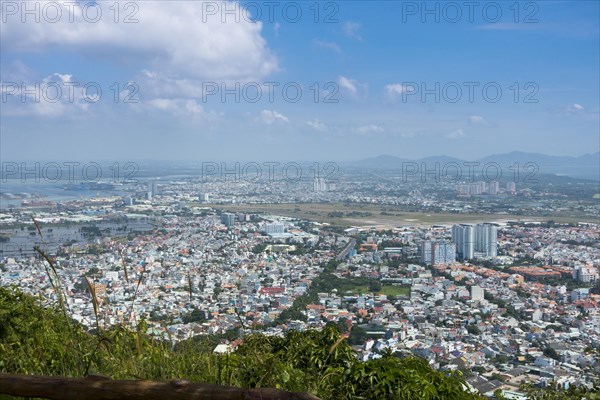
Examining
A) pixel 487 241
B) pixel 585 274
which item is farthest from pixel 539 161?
pixel 585 274

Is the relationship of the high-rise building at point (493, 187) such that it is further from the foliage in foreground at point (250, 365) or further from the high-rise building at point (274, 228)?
the foliage in foreground at point (250, 365)

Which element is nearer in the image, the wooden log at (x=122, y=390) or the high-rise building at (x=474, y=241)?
the wooden log at (x=122, y=390)

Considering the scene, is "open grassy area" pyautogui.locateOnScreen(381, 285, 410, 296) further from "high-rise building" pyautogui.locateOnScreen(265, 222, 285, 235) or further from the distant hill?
the distant hill

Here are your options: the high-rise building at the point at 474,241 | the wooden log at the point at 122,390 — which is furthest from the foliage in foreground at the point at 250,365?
the high-rise building at the point at 474,241

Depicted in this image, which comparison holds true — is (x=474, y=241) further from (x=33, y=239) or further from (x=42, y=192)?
(x=33, y=239)

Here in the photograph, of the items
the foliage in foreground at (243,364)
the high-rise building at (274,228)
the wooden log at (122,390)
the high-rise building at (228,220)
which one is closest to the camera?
the wooden log at (122,390)

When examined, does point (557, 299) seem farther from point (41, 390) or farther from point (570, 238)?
point (41, 390)

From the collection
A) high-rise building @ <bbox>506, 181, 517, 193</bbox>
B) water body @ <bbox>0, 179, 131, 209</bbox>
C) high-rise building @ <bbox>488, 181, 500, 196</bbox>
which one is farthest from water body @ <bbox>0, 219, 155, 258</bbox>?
high-rise building @ <bbox>506, 181, 517, 193</bbox>

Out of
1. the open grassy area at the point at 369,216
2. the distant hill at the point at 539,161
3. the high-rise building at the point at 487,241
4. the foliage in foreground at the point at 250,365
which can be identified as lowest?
the high-rise building at the point at 487,241
